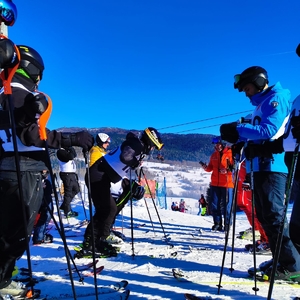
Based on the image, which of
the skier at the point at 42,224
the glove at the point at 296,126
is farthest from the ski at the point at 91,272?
the glove at the point at 296,126

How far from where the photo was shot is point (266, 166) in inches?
119

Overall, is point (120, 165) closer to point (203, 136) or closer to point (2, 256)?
point (2, 256)

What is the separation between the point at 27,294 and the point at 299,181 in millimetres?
2433

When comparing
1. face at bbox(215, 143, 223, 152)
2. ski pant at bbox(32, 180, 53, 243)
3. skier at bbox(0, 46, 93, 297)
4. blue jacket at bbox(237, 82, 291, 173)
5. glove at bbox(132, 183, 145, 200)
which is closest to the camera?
skier at bbox(0, 46, 93, 297)

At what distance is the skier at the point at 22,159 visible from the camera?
2.39m

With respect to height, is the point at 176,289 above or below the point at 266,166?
below

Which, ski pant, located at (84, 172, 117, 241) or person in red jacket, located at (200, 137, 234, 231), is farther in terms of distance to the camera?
person in red jacket, located at (200, 137, 234, 231)

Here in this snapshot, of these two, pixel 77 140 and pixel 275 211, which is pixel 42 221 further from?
pixel 275 211

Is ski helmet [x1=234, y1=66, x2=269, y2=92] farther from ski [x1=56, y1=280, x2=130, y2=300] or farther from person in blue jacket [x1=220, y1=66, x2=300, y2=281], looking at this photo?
ski [x1=56, y1=280, x2=130, y2=300]

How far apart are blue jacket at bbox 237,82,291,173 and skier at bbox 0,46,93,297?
5.09 feet

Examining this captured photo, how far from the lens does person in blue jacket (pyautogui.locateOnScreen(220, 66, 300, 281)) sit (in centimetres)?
293

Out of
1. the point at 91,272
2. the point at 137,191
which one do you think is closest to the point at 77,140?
the point at 91,272

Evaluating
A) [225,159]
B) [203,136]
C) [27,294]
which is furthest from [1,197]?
[203,136]

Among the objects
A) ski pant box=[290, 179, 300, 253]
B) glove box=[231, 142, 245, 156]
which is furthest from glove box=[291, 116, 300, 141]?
glove box=[231, 142, 245, 156]
